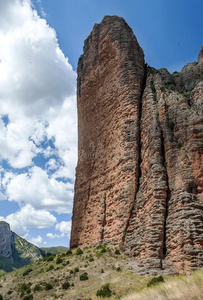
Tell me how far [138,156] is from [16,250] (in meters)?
153

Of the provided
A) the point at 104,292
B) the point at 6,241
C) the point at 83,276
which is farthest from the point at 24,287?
the point at 6,241

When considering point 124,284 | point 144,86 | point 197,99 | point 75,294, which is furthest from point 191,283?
point 144,86

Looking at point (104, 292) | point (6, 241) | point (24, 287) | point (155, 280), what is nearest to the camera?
point (155, 280)

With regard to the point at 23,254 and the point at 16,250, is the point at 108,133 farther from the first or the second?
the point at 16,250

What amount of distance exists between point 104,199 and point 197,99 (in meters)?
14.8

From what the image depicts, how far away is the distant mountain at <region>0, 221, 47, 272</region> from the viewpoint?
13738cm

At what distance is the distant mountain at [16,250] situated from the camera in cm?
13738

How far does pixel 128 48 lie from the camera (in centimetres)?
3139

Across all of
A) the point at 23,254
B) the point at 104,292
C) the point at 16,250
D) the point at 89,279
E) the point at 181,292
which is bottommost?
the point at 23,254

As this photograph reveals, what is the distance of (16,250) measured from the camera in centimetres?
Result: 15200

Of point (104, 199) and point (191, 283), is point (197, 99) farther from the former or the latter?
point (191, 283)

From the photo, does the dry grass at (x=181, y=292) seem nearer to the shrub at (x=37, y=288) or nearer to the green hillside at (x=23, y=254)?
the shrub at (x=37, y=288)

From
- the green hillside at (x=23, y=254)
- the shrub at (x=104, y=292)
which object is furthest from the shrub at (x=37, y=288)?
the green hillside at (x=23, y=254)

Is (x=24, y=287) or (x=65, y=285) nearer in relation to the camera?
(x=65, y=285)
